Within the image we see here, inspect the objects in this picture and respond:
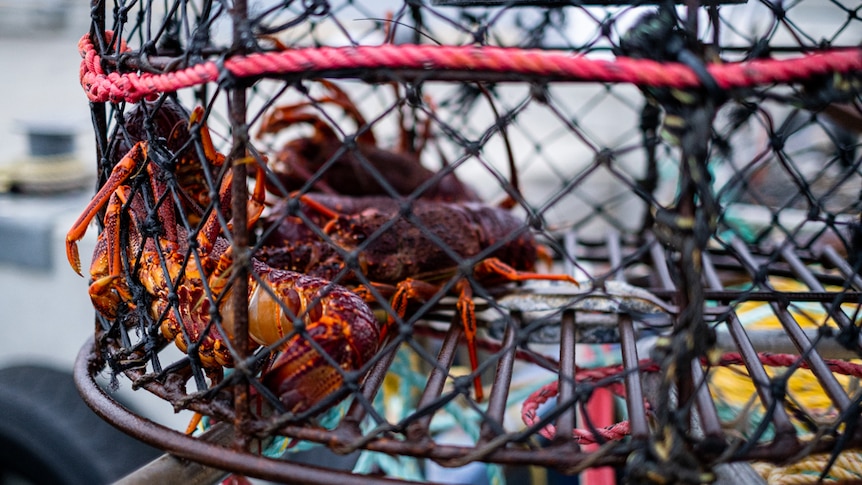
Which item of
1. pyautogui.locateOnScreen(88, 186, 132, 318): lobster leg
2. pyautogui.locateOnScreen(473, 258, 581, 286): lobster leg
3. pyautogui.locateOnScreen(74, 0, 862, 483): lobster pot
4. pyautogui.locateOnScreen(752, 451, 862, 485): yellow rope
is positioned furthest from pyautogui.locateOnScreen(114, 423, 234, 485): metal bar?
pyautogui.locateOnScreen(752, 451, 862, 485): yellow rope

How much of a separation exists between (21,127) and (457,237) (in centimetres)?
127

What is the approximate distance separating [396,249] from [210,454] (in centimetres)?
44

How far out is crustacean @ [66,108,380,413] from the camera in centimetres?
54

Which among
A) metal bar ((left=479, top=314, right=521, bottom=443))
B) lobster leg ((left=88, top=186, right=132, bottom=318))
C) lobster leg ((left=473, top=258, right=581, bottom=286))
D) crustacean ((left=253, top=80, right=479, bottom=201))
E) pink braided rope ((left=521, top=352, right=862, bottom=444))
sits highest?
crustacean ((left=253, top=80, right=479, bottom=201))

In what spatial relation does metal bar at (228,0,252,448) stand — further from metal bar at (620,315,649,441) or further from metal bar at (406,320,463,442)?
metal bar at (620,315,649,441)

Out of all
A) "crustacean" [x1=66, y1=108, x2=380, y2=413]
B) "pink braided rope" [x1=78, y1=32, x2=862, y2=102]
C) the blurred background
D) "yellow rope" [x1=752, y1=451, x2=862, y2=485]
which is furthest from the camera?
the blurred background

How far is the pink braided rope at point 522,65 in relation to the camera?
430 mm

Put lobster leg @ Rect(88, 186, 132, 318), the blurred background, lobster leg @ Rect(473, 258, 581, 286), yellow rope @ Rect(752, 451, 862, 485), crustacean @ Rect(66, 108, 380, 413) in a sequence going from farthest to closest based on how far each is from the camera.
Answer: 1. the blurred background
2. lobster leg @ Rect(473, 258, 581, 286)
3. yellow rope @ Rect(752, 451, 862, 485)
4. lobster leg @ Rect(88, 186, 132, 318)
5. crustacean @ Rect(66, 108, 380, 413)

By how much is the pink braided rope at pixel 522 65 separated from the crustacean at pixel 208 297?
15 cm

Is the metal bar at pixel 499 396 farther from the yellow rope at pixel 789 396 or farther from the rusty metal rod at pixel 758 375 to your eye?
the yellow rope at pixel 789 396

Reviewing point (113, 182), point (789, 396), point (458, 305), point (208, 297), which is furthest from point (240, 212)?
point (789, 396)

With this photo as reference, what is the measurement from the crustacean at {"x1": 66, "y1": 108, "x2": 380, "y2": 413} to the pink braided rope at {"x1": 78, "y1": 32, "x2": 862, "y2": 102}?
149 mm

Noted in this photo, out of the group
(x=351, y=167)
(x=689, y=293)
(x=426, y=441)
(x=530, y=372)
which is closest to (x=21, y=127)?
(x=351, y=167)

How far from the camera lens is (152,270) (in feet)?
2.10
